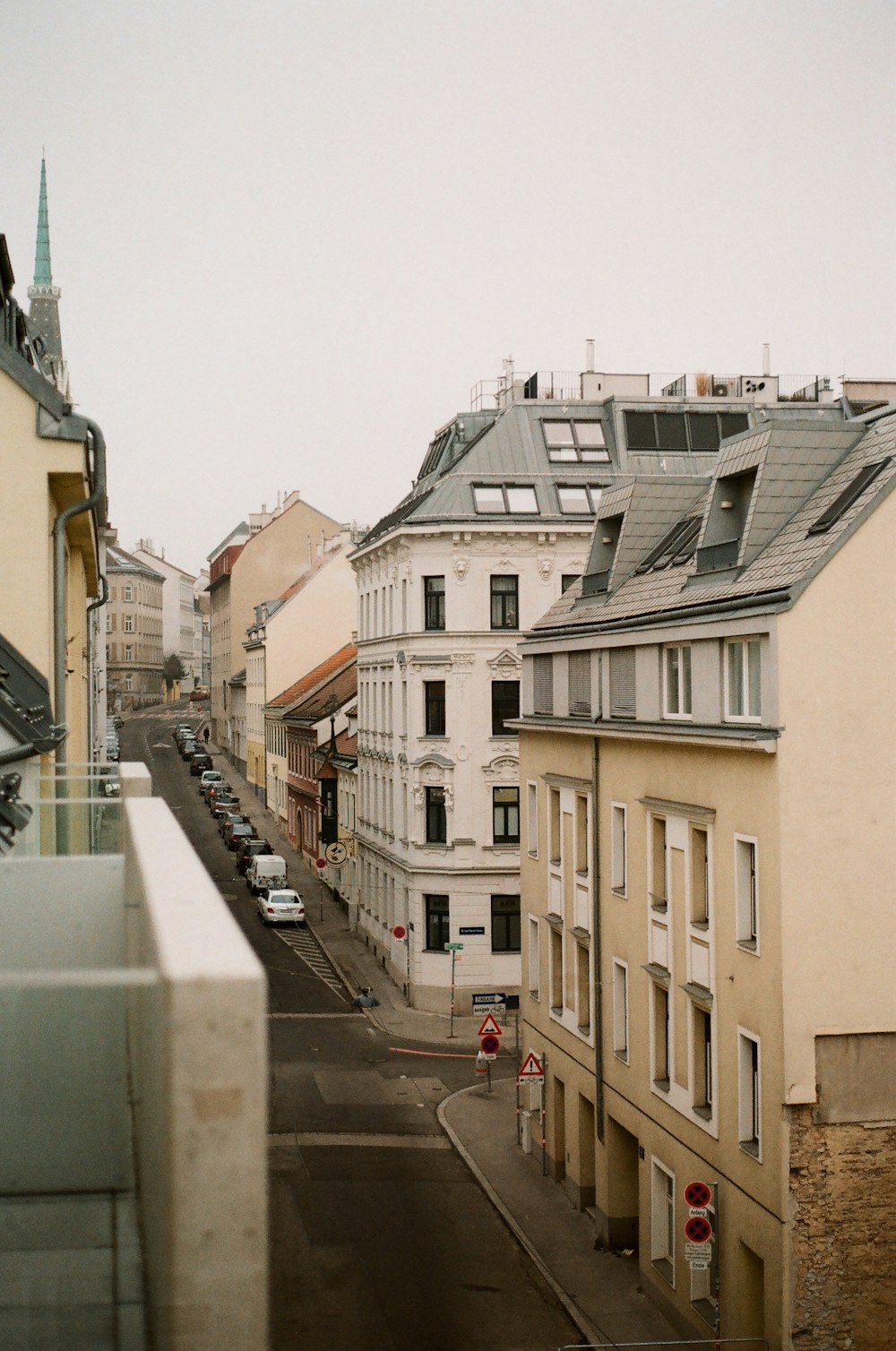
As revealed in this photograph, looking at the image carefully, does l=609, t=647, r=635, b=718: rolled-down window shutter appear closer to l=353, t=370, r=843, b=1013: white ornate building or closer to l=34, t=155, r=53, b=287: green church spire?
l=353, t=370, r=843, b=1013: white ornate building

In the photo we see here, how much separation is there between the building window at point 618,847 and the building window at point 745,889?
5.66 m

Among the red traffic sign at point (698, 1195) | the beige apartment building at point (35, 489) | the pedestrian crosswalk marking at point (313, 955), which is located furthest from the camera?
the pedestrian crosswalk marking at point (313, 955)

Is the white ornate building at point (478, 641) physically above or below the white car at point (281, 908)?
above

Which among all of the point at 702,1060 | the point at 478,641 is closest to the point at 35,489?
the point at 702,1060

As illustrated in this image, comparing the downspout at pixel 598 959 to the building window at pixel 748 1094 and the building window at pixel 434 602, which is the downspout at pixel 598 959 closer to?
the building window at pixel 748 1094

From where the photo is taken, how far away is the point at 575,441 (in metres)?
44.2

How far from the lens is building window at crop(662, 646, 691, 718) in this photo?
20781 mm

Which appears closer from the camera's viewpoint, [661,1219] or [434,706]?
[661,1219]

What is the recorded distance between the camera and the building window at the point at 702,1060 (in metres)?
19.6

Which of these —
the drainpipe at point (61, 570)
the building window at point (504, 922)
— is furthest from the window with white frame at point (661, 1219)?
the building window at point (504, 922)

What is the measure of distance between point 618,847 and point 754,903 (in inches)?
246

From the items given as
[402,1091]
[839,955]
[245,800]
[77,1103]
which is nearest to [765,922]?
[839,955]

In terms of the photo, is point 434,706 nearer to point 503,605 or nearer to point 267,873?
point 503,605

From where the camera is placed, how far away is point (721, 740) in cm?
1830
